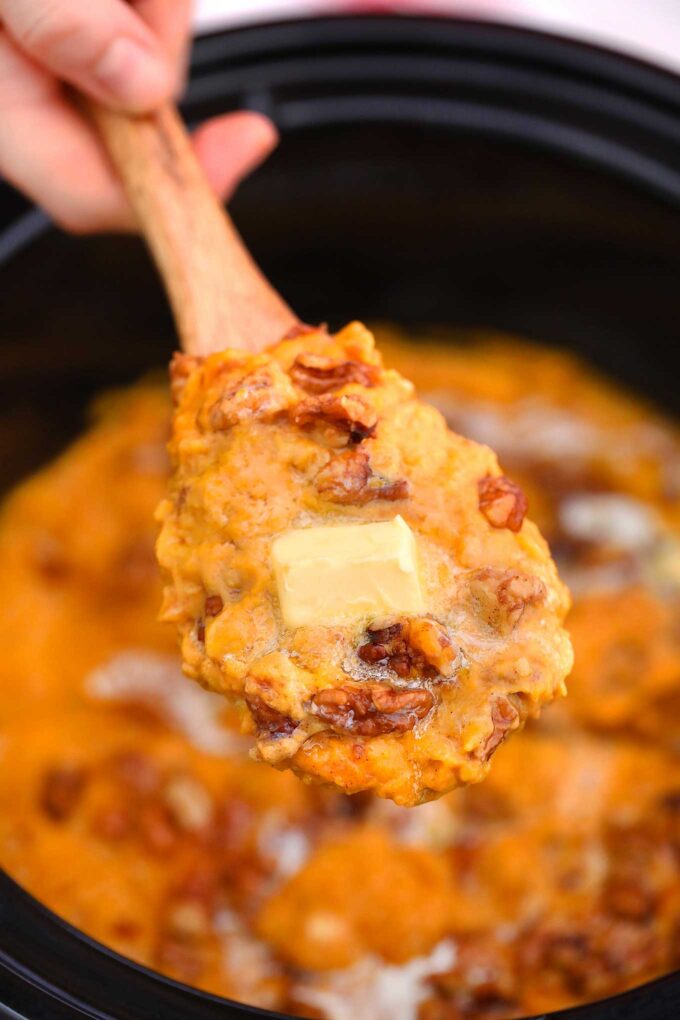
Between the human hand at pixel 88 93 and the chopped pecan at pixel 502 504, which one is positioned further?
the human hand at pixel 88 93

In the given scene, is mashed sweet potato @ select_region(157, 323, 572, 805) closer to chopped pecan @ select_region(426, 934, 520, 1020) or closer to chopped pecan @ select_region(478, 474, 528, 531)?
chopped pecan @ select_region(478, 474, 528, 531)

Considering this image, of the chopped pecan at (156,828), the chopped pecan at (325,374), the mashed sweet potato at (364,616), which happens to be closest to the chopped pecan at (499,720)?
the mashed sweet potato at (364,616)

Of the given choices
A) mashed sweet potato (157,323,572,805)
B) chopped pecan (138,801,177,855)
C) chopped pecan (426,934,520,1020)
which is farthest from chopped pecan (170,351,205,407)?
chopped pecan (426,934,520,1020)

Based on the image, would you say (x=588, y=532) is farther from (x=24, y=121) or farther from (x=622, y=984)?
(x=24, y=121)

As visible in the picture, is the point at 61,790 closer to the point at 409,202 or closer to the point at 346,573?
the point at 346,573

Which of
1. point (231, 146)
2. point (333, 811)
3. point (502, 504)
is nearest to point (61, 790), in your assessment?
point (333, 811)

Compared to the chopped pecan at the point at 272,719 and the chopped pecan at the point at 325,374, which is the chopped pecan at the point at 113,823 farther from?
the chopped pecan at the point at 325,374
